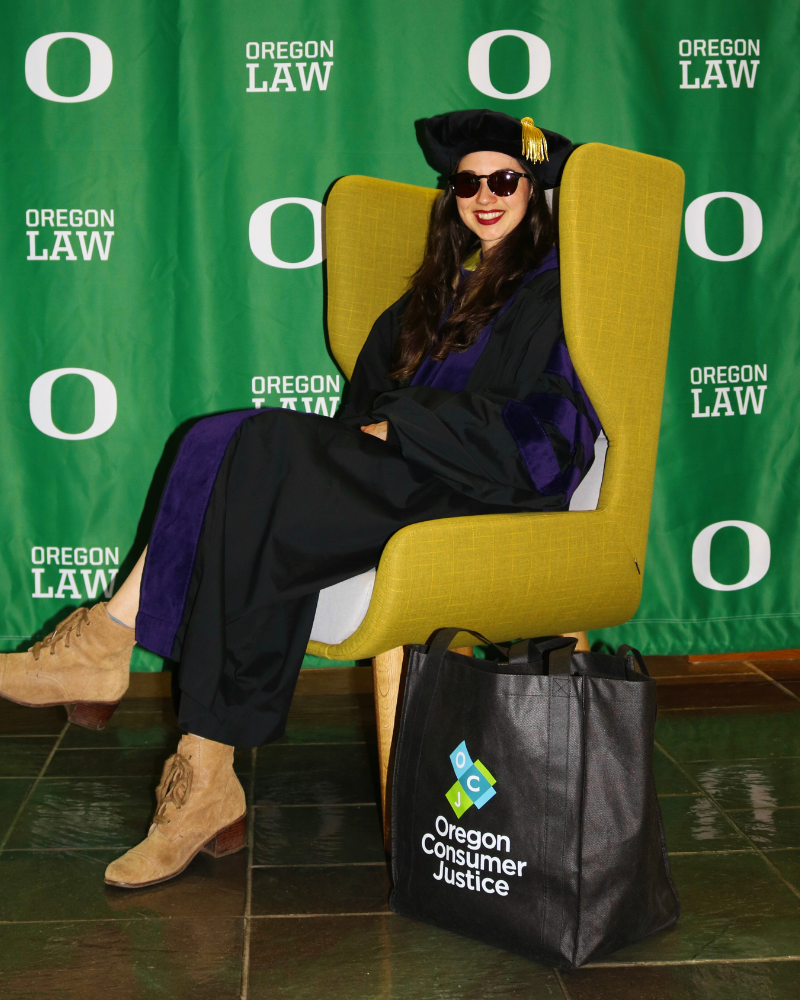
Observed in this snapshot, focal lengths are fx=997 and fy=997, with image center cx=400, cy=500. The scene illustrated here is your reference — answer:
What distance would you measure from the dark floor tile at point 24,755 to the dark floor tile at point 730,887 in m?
1.24

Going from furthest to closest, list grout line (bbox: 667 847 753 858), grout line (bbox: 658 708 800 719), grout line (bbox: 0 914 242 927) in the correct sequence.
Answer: grout line (bbox: 658 708 800 719)
grout line (bbox: 667 847 753 858)
grout line (bbox: 0 914 242 927)

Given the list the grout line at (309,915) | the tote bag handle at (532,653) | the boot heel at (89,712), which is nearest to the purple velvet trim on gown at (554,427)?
the tote bag handle at (532,653)

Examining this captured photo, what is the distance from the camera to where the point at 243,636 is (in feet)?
4.77

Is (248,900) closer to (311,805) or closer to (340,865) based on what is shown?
(340,865)

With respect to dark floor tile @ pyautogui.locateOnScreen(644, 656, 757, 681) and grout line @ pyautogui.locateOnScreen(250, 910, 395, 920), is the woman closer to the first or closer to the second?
grout line @ pyautogui.locateOnScreen(250, 910, 395, 920)

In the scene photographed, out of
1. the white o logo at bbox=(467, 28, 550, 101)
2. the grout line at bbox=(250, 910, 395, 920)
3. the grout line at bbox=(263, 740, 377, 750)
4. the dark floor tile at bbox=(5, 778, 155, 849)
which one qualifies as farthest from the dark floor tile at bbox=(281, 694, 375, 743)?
the white o logo at bbox=(467, 28, 550, 101)

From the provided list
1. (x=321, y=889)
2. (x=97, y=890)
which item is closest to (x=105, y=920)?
(x=97, y=890)

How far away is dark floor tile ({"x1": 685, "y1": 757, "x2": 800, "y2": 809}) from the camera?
5.94 ft

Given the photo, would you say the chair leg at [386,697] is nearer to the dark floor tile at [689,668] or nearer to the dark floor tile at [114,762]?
the dark floor tile at [114,762]

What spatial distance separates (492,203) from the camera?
1936 mm

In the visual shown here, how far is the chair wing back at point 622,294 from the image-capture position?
1.62m

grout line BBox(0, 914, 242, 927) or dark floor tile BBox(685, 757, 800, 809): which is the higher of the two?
grout line BBox(0, 914, 242, 927)

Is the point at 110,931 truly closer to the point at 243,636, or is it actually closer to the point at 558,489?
the point at 243,636

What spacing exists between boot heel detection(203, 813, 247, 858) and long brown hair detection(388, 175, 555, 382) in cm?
89
